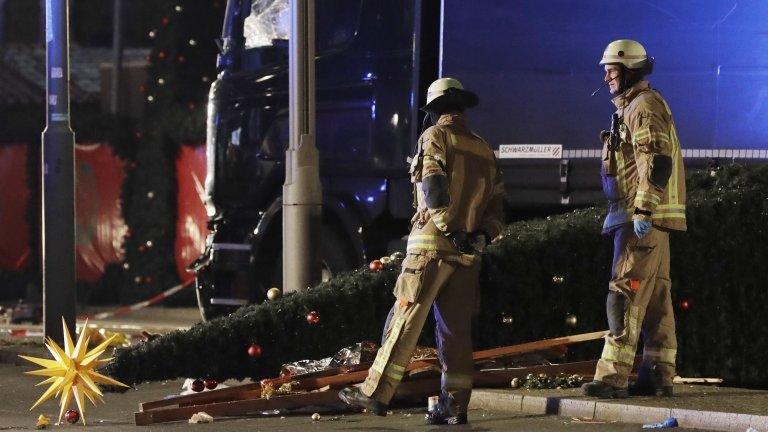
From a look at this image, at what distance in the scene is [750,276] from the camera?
34.5ft

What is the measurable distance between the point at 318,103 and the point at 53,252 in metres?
2.49

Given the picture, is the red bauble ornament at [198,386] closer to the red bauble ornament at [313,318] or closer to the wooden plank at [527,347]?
the red bauble ornament at [313,318]

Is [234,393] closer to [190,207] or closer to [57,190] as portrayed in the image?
[57,190]

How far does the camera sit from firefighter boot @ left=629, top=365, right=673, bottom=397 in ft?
29.5

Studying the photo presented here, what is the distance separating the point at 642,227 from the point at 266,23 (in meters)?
6.33

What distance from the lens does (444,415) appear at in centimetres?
870

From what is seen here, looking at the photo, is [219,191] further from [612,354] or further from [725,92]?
[612,354]

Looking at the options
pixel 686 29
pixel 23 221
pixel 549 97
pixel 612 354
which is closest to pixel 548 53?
pixel 549 97

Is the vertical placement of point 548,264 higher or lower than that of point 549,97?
lower

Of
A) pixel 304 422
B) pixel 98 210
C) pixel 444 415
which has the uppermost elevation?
pixel 98 210

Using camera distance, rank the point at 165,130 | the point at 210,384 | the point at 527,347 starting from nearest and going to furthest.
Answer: the point at 527,347, the point at 210,384, the point at 165,130

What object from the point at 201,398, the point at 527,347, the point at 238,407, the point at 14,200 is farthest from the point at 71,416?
the point at 14,200

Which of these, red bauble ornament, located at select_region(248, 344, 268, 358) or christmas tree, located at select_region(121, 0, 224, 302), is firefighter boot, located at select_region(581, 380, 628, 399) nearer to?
red bauble ornament, located at select_region(248, 344, 268, 358)

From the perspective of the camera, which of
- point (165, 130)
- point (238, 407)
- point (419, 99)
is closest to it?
point (238, 407)
